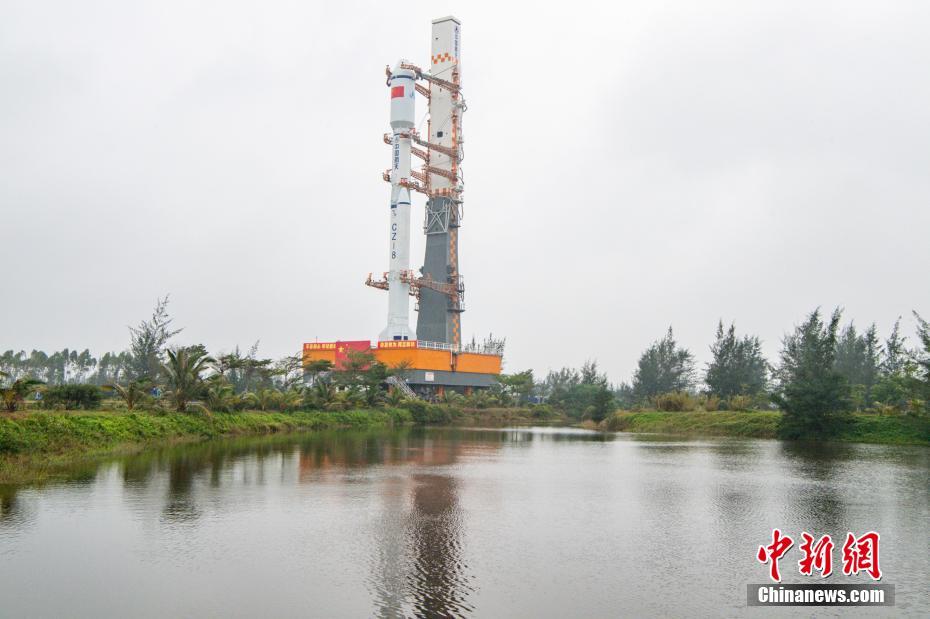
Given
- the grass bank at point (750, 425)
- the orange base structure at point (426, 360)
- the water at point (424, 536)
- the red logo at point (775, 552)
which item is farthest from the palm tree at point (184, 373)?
the orange base structure at point (426, 360)

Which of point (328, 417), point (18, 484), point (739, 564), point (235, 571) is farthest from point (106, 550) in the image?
point (328, 417)

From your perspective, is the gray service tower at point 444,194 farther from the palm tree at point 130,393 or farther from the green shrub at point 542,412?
the palm tree at point 130,393

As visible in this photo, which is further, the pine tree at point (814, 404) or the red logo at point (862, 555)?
the pine tree at point (814, 404)

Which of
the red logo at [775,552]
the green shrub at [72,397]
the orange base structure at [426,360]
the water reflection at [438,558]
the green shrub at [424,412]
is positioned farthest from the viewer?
the orange base structure at [426,360]

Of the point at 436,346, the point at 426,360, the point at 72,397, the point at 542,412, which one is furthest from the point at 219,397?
the point at 542,412

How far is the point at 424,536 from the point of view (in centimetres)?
1273

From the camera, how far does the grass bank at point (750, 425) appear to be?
116ft

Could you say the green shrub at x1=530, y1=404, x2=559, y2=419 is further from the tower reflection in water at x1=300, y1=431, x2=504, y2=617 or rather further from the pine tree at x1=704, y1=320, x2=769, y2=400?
the tower reflection in water at x1=300, y1=431, x2=504, y2=617

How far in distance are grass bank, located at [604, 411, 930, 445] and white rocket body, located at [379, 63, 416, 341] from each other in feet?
78.4

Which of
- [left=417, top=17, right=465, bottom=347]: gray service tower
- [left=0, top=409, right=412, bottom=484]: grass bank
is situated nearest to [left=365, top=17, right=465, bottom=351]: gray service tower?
[left=417, top=17, right=465, bottom=347]: gray service tower

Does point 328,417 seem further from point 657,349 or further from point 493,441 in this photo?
point 657,349

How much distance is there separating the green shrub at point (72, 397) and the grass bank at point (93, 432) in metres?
1.92

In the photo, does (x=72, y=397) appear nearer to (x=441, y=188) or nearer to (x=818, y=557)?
(x=818, y=557)

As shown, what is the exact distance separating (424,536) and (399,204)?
58.9 metres
